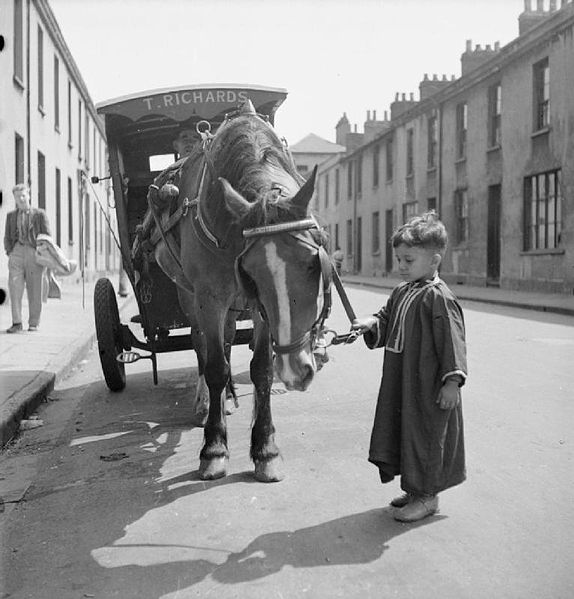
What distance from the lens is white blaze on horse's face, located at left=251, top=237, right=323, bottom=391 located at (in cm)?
297

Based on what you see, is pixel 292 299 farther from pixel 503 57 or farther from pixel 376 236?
pixel 376 236

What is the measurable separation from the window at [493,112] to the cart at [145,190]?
18033mm

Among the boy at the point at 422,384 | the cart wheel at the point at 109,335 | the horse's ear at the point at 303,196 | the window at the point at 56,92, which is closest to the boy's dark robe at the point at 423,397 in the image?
the boy at the point at 422,384

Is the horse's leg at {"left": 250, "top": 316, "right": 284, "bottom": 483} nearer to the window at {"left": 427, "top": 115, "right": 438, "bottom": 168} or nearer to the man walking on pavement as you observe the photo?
the man walking on pavement

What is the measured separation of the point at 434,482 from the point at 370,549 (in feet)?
1.53

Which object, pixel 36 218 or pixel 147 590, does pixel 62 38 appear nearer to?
pixel 36 218

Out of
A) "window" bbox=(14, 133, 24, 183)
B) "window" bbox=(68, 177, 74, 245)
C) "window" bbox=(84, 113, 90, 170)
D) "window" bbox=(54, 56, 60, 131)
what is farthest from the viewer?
"window" bbox=(84, 113, 90, 170)

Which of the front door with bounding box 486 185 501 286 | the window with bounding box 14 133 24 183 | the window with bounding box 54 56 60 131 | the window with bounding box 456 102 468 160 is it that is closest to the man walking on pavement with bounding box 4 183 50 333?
the window with bounding box 14 133 24 183

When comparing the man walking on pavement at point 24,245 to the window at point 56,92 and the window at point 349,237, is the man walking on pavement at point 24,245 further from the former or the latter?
the window at point 349,237

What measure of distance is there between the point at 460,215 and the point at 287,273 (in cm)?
2287

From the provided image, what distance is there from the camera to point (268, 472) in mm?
3691

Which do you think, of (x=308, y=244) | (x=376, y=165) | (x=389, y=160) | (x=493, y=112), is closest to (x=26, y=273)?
(x=308, y=244)

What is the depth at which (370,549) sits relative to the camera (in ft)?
9.25

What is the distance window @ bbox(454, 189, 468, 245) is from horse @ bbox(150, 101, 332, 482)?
2093cm
